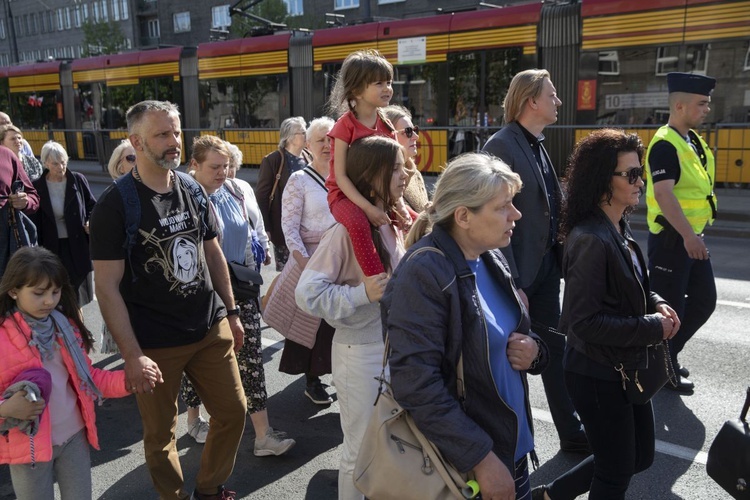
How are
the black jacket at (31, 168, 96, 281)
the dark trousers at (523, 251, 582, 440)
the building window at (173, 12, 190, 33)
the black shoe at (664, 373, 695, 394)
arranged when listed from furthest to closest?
the building window at (173, 12, 190, 33) < the black jacket at (31, 168, 96, 281) < the black shoe at (664, 373, 695, 394) < the dark trousers at (523, 251, 582, 440)

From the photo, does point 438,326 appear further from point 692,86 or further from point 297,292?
point 692,86

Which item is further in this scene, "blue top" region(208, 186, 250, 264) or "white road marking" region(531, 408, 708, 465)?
"blue top" region(208, 186, 250, 264)

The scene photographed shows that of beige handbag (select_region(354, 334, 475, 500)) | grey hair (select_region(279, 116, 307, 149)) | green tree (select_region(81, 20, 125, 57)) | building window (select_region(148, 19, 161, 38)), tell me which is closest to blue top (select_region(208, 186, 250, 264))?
grey hair (select_region(279, 116, 307, 149))

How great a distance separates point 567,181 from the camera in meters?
3.05

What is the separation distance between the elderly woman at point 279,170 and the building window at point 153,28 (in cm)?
5947

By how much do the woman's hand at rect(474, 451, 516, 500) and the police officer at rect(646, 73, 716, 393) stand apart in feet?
9.24

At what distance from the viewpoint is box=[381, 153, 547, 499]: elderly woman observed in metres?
Result: 2.07

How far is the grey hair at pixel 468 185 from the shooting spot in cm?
223

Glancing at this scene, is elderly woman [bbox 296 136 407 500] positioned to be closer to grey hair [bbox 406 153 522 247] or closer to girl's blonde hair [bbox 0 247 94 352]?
grey hair [bbox 406 153 522 247]

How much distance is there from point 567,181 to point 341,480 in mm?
1592

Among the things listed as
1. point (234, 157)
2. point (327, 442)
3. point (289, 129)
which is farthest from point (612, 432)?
point (289, 129)

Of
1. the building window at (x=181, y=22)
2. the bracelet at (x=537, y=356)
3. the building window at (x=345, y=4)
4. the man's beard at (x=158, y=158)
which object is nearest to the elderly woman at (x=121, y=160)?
the man's beard at (x=158, y=158)

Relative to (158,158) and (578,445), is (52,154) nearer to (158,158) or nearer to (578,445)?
(158,158)

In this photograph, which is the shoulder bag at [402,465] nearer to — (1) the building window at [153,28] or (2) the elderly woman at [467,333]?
(2) the elderly woman at [467,333]
